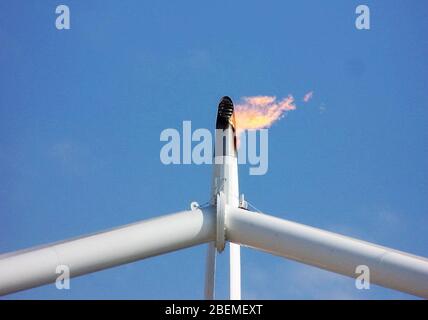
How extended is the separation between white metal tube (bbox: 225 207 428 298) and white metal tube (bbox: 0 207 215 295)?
123 cm

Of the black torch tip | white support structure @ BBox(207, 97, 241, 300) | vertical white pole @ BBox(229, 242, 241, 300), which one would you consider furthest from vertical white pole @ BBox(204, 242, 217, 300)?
the black torch tip

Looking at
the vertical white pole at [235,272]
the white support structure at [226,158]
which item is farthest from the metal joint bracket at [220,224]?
the vertical white pole at [235,272]

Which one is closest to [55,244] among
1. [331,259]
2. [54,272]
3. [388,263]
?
[54,272]

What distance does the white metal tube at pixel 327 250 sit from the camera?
23750 millimetres

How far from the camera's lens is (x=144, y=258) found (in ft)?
85.7

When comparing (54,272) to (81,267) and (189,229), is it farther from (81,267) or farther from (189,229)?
(189,229)

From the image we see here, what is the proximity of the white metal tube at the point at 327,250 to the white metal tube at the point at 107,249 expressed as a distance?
1.23m

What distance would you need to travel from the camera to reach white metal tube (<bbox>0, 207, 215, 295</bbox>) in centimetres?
2372

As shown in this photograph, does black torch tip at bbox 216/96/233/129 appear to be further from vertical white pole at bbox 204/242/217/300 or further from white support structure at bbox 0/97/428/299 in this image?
vertical white pole at bbox 204/242/217/300

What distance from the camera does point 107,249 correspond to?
25.0 m

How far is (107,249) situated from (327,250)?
7246 mm

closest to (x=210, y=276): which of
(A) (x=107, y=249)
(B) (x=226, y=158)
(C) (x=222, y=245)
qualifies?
(C) (x=222, y=245)
